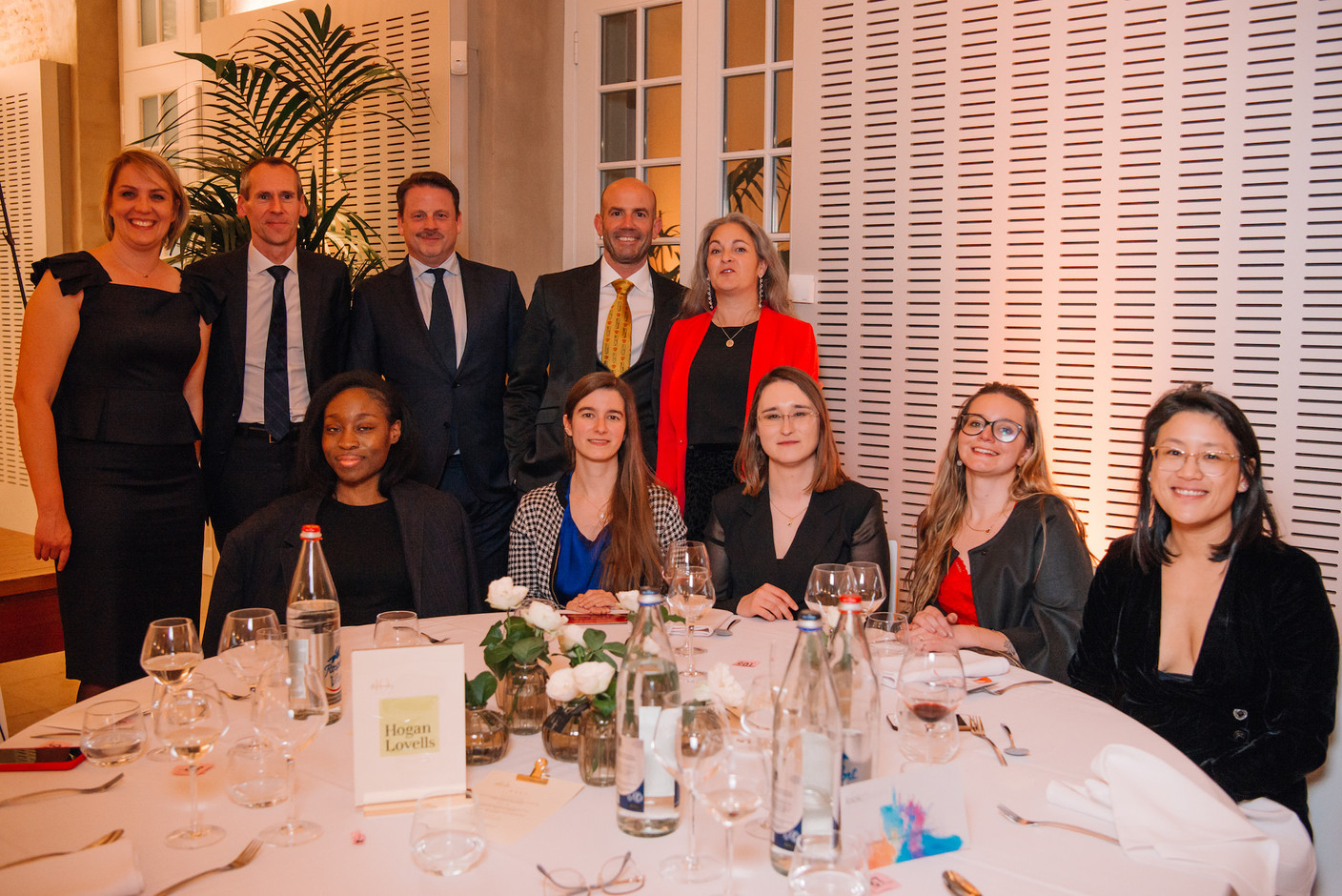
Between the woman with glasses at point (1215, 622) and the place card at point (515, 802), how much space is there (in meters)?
1.36

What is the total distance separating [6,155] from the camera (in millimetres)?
6461

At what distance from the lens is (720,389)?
3402mm

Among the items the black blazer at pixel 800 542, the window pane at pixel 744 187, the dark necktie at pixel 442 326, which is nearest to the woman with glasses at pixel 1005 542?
the black blazer at pixel 800 542

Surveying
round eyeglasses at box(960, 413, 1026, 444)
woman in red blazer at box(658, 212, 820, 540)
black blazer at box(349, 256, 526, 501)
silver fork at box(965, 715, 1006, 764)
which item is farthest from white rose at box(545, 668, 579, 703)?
black blazer at box(349, 256, 526, 501)

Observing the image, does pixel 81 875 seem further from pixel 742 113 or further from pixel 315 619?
pixel 742 113

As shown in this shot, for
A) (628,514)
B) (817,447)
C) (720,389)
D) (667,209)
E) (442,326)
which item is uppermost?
(667,209)

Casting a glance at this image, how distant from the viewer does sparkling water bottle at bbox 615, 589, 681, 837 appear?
127 centimetres

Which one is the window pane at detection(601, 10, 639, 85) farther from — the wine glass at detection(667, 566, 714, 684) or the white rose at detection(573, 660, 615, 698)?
the white rose at detection(573, 660, 615, 698)

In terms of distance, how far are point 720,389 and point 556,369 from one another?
0.67 meters

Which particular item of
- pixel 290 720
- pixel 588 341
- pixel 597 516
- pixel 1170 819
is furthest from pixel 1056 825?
pixel 588 341

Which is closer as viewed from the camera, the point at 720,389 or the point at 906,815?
the point at 906,815

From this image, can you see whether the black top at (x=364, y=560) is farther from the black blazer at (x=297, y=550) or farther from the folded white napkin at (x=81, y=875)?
the folded white napkin at (x=81, y=875)

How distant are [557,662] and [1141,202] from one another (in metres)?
2.68

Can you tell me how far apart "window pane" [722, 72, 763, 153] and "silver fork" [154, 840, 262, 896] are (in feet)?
12.1
